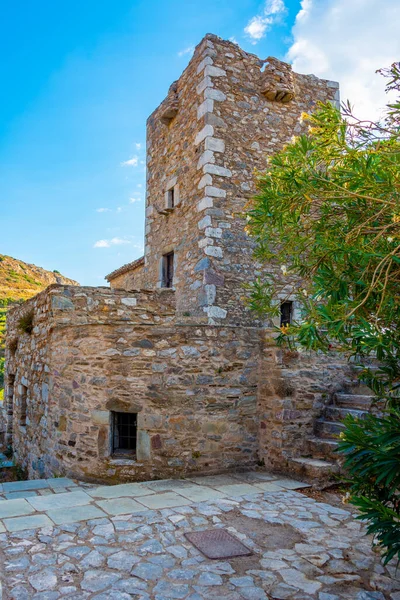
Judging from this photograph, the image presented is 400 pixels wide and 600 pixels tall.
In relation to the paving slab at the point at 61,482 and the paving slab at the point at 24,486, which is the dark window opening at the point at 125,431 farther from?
the paving slab at the point at 24,486

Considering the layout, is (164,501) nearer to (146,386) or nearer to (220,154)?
(146,386)

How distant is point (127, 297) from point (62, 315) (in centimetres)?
90

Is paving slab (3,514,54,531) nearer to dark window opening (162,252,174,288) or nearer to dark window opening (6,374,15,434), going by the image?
dark window opening (6,374,15,434)

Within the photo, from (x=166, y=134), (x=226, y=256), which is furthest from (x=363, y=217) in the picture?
(x=166, y=134)

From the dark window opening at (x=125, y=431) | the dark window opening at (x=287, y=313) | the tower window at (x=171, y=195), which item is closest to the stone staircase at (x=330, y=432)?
the dark window opening at (x=125, y=431)

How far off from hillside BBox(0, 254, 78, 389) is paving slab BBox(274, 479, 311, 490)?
22349 millimetres

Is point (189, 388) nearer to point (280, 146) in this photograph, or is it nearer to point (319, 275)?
point (319, 275)

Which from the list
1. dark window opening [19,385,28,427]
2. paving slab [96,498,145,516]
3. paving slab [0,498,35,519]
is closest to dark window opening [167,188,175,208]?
dark window opening [19,385,28,427]

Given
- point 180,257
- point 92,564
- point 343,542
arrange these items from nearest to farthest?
point 92,564, point 343,542, point 180,257

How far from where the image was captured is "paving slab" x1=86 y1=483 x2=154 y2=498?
470 cm

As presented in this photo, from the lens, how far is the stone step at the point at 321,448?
5426 millimetres

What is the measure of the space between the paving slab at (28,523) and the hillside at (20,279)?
2253 cm

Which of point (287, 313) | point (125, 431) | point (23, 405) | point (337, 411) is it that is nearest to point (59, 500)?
point (125, 431)

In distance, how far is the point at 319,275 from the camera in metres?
3.19
